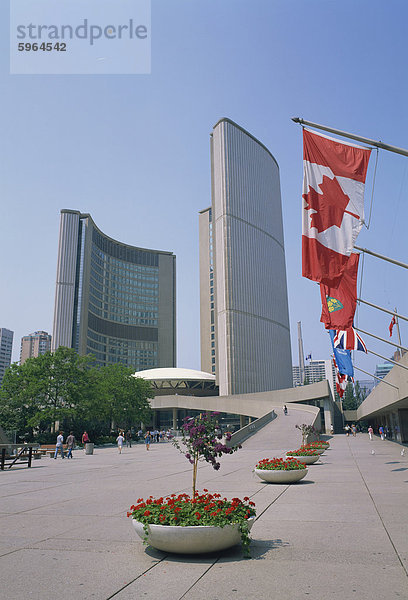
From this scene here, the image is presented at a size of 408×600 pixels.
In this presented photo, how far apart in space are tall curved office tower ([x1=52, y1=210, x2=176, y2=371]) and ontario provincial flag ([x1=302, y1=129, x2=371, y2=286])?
108 metres

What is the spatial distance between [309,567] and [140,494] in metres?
8.14

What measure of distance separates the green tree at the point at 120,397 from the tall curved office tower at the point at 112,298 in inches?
2310

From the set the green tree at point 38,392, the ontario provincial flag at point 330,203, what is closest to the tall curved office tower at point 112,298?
the green tree at point 38,392

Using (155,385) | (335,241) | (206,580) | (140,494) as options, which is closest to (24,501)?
(140,494)

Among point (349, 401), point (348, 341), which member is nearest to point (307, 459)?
point (348, 341)

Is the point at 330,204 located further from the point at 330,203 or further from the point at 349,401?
the point at 349,401

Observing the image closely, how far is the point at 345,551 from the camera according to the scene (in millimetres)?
6742

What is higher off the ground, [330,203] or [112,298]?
[112,298]

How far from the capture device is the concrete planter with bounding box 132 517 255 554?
648cm

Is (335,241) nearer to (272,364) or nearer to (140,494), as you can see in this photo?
(140,494)

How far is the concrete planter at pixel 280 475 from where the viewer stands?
1502 cm

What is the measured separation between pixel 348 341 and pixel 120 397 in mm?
36700

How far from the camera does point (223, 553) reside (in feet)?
22.4

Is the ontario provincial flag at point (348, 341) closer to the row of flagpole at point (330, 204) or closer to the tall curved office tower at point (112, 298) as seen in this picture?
the row of flagpole at point (330, 204)
